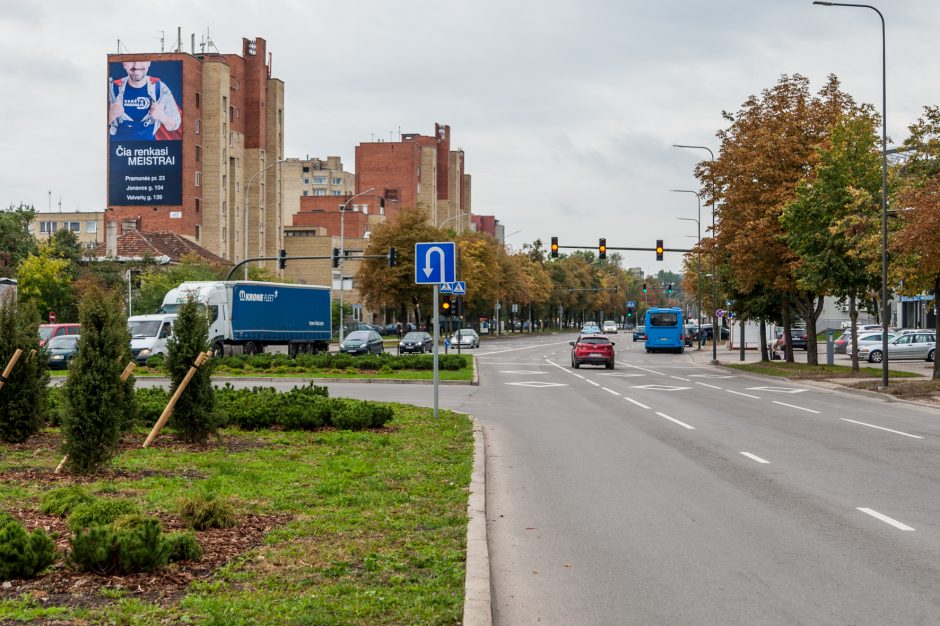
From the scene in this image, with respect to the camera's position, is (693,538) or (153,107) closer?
(693,538)

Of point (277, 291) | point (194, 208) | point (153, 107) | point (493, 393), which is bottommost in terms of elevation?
point (493, 393)

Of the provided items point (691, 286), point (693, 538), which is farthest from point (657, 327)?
point (693, 538)

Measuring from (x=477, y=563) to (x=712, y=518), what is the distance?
11.0ft

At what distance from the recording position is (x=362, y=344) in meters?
55.8

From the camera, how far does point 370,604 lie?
6156mm

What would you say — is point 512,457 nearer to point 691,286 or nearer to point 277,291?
point 277,291

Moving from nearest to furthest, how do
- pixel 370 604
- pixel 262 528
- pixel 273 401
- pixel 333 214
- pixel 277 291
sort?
pixel 370 604 → pixel 262 528 → pixel 273 401 → pixel 277 291 → pixel 333 214

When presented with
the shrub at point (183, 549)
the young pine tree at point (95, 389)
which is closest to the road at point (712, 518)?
the shrub at point (183, 549)

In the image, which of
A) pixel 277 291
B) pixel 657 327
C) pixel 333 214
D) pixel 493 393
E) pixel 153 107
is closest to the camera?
pixel 493 393

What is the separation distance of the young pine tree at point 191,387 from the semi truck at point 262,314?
29.1 meters

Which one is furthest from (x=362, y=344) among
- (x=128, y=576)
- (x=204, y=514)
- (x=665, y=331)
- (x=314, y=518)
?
(x=128, y=576)

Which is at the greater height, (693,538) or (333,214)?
(333,214)

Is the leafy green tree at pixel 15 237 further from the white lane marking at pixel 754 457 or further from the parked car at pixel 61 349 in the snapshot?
the white lane marking at pixel 754 457

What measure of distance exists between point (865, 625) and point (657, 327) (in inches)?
2756
